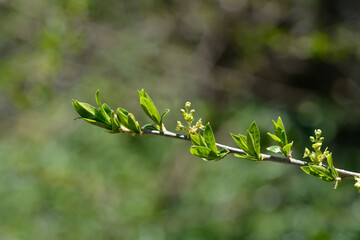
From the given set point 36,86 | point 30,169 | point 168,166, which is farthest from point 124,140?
point 36,86

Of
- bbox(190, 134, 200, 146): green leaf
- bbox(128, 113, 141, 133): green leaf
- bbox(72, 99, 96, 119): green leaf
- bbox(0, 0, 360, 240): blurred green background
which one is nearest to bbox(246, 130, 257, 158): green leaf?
bbox(190, 134, 200, 146): green leaf

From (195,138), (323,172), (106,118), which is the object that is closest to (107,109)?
(106,118)

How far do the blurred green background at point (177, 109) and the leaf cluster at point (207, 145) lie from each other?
63.8 inches

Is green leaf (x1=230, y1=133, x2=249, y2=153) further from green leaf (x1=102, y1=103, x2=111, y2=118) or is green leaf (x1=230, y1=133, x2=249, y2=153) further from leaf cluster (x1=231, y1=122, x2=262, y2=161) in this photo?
green leaf (x1=102, y1=103, x2=111, y2=118)

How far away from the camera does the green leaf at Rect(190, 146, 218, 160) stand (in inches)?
34.6

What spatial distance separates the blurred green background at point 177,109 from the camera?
9.48 ft

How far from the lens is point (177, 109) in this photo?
4.24 meters

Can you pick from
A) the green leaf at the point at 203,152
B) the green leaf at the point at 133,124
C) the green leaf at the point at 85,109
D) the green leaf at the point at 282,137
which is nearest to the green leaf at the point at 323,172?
the green leaf at the point at 282,137

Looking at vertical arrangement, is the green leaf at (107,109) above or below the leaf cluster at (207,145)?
above

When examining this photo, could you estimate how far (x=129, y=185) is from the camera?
3.58m

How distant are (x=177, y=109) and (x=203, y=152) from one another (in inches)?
132

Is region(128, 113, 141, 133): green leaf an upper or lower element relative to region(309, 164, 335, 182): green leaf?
upper

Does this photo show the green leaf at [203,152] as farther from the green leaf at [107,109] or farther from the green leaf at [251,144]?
the green leaf at [107,109]

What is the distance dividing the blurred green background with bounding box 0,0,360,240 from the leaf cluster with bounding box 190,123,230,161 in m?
1.62
